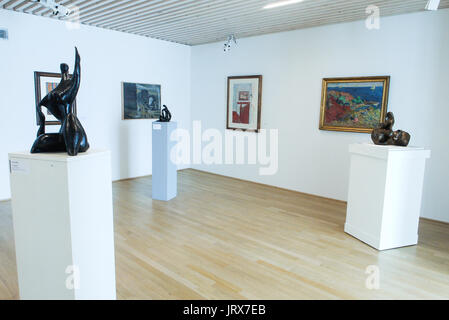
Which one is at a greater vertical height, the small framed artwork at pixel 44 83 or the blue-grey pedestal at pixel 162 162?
the small framed artwork at pixel 44 83

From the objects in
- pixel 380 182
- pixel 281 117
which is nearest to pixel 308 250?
pixel 380 182

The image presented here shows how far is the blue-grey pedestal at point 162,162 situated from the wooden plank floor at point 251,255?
243 millimetres

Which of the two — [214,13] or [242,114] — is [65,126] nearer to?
[214,13]

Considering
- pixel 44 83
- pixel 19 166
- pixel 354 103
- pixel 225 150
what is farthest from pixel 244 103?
pixel 19 166

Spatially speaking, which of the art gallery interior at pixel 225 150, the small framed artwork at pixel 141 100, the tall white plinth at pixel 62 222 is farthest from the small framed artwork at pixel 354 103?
the tall white plinth at pixel 62 222

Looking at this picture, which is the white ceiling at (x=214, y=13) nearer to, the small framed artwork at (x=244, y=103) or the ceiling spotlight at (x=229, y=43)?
the ceiling spotlight at (x=229, y=43)

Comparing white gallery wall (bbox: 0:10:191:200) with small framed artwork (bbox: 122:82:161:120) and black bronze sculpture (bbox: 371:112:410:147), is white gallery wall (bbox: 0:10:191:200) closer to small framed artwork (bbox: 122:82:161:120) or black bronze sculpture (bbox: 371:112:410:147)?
small framed artwork (bbox: 122:82:161:120)

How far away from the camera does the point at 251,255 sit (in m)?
3.62

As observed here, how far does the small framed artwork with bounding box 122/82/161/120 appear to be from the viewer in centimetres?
695

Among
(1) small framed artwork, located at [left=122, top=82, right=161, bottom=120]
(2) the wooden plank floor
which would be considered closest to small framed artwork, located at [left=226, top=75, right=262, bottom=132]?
(1) small framed artwork, located at [left=122, top=82, right=161, bottom=120]

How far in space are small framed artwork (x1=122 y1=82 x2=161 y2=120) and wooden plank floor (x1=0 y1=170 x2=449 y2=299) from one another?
2.33 m

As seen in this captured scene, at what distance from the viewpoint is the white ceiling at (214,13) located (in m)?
4.74
